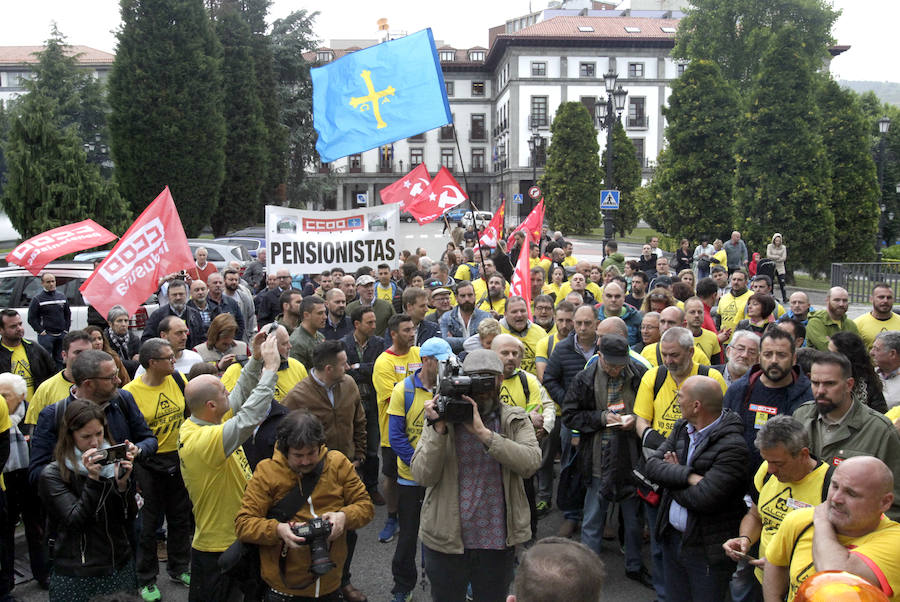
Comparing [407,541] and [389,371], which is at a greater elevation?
[389,371]

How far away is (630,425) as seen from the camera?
500cm

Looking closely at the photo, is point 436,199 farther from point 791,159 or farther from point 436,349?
point 791,159

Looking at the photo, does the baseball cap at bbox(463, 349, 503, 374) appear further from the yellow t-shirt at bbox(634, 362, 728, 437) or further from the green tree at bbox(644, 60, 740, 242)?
the green tree at bbox(644, 60, 740, 242)

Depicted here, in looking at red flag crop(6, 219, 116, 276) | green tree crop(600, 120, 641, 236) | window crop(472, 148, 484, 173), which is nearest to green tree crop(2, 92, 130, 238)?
red flag crop(6, 219, 116, 276)

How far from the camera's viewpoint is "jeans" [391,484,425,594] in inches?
192

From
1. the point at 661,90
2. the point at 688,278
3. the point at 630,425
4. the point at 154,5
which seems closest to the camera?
the point at 630,425

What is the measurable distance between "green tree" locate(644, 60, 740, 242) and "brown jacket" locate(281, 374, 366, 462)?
79.4 feet

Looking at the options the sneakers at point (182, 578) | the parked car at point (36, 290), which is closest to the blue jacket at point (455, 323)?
the sneakers at point (182, 578)

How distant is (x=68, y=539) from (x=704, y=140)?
88.6ft

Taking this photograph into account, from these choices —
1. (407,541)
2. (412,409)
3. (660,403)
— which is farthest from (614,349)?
(407,541)

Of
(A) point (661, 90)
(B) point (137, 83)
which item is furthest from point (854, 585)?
(A) point (661, 90)

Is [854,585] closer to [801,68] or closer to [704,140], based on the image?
[801,68]

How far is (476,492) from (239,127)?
3110cm

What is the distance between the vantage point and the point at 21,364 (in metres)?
6.36
